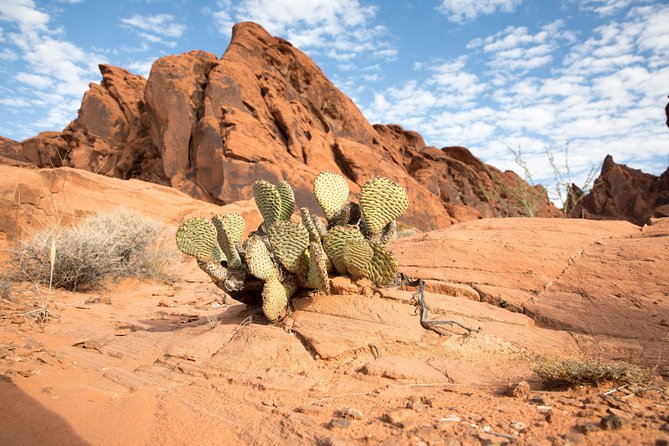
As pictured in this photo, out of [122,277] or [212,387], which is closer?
[212,387]

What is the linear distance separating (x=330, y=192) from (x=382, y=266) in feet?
3.25

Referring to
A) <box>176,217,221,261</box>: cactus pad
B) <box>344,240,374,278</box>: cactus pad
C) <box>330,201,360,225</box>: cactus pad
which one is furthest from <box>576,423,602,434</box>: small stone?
<box>176,217,221,261</box>: cactus pad

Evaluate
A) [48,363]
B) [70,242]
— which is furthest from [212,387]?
[70,242]

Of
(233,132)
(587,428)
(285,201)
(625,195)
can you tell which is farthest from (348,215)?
(625,195)

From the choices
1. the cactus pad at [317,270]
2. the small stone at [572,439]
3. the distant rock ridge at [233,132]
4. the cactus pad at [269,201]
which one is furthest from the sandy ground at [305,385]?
the distant rock ridge at [233,132]

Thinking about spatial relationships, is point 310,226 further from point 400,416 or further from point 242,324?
point 400,416

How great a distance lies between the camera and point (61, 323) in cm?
413

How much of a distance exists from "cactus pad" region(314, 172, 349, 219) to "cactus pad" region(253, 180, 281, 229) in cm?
37

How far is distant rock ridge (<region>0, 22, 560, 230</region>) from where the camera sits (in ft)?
58.2

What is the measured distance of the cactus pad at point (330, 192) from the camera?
4049mm

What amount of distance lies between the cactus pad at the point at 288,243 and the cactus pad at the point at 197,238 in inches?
20.4

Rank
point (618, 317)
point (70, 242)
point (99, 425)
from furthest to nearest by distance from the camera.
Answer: point (70, 242)
point (618, 317)
point (99, 425)

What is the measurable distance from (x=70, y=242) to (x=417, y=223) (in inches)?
736

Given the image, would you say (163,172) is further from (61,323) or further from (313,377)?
(313,377)
